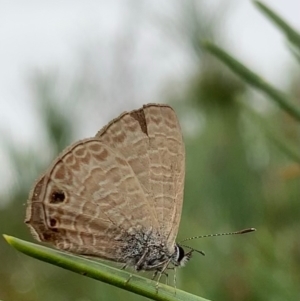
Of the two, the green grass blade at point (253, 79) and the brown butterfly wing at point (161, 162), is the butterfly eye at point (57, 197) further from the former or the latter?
the green grass blade at point (253, 79)

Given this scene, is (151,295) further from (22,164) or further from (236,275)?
(22,164)

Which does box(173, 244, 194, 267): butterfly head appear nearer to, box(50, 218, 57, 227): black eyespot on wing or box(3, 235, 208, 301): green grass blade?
box(50, 218, 57, 227): black eyespot on wing

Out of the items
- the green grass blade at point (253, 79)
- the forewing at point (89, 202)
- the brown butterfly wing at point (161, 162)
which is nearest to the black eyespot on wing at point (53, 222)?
the forewing at point (89, 202)

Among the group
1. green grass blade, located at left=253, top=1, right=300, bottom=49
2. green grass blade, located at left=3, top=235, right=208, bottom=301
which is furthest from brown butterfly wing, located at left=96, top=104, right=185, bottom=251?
green grass blade, located at left=3, top=235, right=208, bottom=301

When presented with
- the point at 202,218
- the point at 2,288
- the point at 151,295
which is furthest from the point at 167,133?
the point at 2,288

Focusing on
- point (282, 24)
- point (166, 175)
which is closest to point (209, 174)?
point (166, 175)
